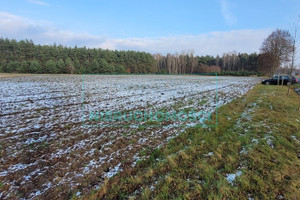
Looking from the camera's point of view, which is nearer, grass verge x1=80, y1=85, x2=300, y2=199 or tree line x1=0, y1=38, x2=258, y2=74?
grass verge x1=80, y1=85, x2=300, y2=199

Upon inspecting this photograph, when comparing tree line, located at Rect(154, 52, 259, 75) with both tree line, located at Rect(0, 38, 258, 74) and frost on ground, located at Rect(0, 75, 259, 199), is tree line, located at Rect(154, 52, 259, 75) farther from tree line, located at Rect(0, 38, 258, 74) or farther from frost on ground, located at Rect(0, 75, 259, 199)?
frost on ground, located at Rect(0, 75, 259, 199)

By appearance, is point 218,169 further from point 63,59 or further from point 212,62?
point 212,62

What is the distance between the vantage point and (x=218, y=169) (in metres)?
2.96

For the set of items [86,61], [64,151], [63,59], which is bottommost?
[64,151]

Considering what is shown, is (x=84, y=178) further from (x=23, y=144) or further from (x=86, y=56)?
(x=86, y=56)

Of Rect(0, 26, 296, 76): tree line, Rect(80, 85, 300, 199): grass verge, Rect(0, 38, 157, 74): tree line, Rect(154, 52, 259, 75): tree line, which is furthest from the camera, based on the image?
Rect(154, 52, 259, 75): tree line


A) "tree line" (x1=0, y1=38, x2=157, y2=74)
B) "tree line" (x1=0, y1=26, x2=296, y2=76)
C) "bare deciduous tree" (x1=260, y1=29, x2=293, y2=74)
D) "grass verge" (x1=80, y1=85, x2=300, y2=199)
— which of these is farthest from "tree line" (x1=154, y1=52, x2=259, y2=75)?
"grass verge" (x1=80, y1=85, x2=300, y2=199)

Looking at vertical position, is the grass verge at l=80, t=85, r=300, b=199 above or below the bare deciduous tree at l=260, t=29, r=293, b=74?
below

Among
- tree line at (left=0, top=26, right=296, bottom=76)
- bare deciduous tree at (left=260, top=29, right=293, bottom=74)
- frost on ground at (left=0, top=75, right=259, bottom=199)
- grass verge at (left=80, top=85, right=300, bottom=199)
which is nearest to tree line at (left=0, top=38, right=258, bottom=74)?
tree line at (left=0, top=26, right=296, bottom=76)

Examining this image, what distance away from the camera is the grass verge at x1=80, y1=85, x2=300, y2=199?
2398 mm

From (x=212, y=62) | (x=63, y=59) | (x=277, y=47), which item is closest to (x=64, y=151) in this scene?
(x=277, y=47)

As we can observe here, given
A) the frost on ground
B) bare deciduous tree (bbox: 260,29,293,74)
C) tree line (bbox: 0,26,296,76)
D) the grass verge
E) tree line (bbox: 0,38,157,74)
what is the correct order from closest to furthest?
the grass verge
the frost on ground
bare deciduous tree (bbox: 260,29,293,74)
tree line (bbox: 0,26,296,76)
tree line (bbox: 0,38,157,74)

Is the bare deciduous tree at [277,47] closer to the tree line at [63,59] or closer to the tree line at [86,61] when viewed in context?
the tree line at [86,61]

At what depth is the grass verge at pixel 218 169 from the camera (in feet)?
7.87
